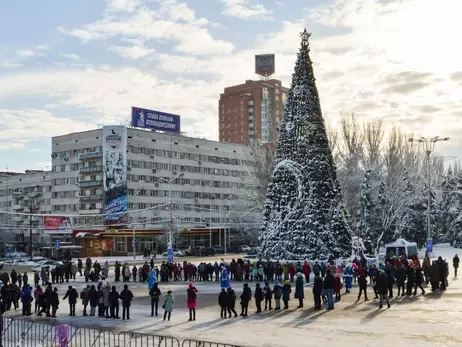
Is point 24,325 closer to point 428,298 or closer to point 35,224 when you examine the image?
point 428,298

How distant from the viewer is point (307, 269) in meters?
31.8

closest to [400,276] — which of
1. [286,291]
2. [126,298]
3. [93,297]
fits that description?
[286,291]

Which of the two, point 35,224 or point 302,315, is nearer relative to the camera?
point 302,315

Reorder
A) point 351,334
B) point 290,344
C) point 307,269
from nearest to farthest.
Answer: point 290,344 < point 351,334 < point 307,269

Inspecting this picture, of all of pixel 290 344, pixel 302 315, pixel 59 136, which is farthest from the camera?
pixel 59 136

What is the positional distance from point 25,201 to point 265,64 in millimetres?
90101

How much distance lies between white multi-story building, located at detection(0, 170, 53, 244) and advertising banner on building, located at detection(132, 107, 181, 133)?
18.8 meters

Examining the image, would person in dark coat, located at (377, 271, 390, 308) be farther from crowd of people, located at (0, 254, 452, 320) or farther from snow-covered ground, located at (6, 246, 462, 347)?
snow-covered ground, located at (6, 246, 462, 347)

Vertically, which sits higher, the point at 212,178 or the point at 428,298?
the point at 212,178

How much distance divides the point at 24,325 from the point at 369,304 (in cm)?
1317

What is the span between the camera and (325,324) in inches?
748

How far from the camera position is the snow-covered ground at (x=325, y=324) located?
16.3m

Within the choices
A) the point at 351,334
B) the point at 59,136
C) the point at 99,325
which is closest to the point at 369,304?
the point at 351,334

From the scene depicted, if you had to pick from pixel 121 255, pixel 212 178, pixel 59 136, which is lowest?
pixel 121 255
